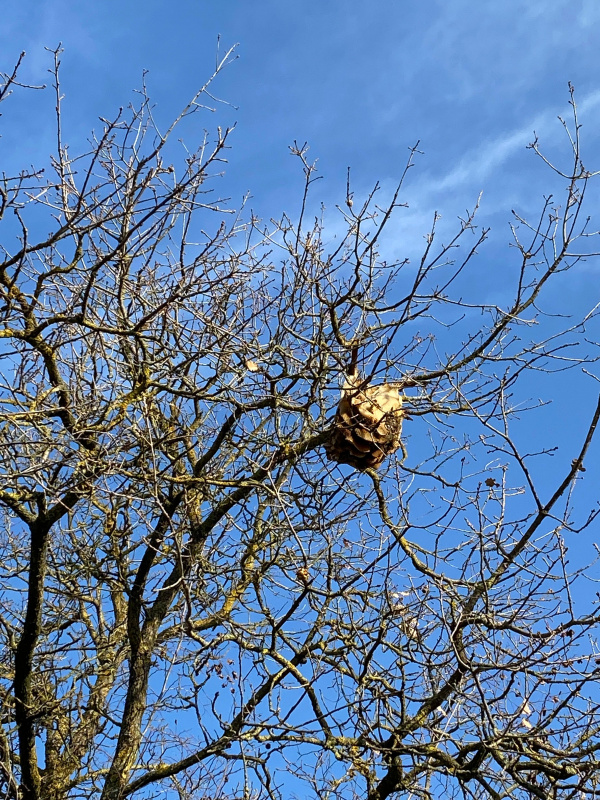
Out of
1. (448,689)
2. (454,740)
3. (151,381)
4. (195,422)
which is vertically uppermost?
(195,422)

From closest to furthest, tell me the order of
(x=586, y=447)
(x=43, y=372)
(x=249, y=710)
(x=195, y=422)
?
(x=586, y=447)
(x=249, y=710)
(x=43, y=372)
(x=195, y=422)

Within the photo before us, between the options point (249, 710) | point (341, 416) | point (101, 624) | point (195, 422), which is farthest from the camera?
point (101, 624)

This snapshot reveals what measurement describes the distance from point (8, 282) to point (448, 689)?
3463 millimetres

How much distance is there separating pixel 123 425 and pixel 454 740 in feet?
9.47

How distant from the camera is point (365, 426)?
14.2 feet

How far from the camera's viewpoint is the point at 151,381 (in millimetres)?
4574

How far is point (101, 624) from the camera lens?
24.2 ft

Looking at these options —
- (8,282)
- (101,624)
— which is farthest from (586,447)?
(101,624)

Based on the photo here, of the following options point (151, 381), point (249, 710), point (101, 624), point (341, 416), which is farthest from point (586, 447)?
point (101, 624)

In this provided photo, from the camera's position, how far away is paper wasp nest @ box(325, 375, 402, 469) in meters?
4.33

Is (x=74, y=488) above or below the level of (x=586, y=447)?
above

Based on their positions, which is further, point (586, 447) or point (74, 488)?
point (74, 488)

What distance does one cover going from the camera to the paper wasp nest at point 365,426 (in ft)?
14.2

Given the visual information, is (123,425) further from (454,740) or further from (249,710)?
(454,740)
